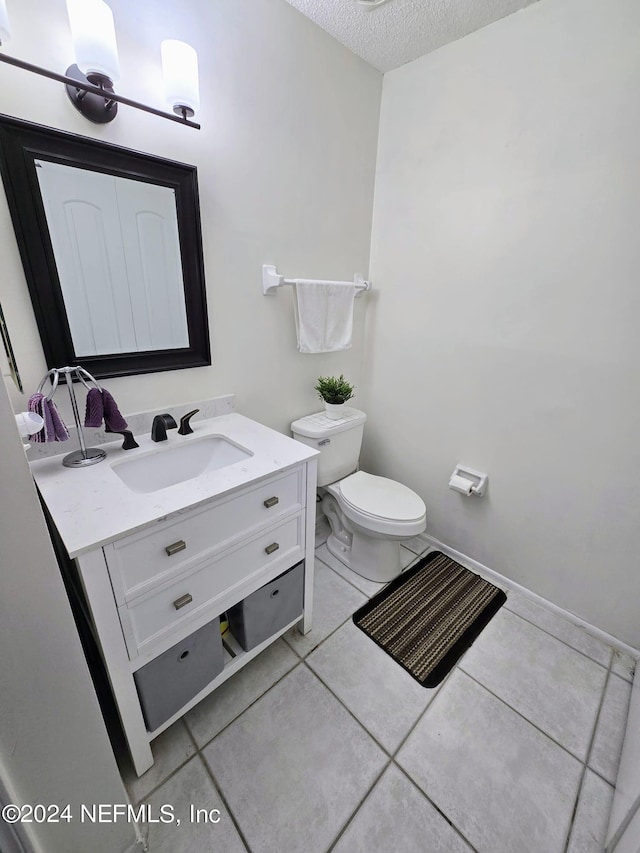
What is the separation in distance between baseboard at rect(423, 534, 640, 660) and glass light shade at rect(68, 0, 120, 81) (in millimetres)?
2292

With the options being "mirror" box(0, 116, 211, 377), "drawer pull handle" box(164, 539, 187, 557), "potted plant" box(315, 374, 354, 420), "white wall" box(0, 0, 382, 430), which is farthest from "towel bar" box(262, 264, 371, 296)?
"drawer pull handle" box(164, 539, 187, 557)

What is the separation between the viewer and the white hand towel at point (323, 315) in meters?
1.62

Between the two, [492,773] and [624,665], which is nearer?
[492,773]

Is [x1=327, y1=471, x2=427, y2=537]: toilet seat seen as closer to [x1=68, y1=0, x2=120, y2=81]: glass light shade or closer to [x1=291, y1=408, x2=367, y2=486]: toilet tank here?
[x1=291, y1=408, x2=367, y2=486]: toilet tank

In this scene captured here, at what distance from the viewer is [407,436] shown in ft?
6.64

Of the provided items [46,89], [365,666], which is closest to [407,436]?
[365,666]

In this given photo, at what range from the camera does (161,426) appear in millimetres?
1239

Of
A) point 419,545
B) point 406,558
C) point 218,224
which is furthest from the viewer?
point 419,545

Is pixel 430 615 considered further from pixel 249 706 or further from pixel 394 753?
pixel 249 706

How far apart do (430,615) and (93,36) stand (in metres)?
2.21

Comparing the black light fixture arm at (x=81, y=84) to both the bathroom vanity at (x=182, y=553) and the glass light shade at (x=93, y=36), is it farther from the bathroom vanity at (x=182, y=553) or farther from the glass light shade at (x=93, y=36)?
the bathroom vanity at (x=182, y=553)

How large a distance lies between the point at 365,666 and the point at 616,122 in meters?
2.11

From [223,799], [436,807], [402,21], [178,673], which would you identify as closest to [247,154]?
[402,21]

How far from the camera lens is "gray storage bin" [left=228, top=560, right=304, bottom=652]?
47.5 inches
